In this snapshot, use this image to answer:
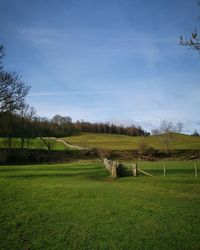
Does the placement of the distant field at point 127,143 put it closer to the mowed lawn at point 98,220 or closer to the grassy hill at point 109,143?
the grassy hill at point 109,143

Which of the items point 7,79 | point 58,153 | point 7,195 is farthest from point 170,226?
point 58,153

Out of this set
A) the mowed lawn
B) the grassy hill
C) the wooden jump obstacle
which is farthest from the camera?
the grassy hill

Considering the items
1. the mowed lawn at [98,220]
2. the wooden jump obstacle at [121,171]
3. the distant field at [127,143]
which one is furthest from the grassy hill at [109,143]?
the mowed lawn at [98,220]

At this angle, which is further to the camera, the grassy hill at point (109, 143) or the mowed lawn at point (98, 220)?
the grassy hill at point (109, 143)

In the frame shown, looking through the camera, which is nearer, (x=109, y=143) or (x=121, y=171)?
(x=121, y=171)

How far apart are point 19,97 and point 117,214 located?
29596 mm

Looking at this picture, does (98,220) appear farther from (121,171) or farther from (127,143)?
(127,143)

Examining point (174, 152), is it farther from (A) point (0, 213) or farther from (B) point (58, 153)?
(A) point (0, 213)

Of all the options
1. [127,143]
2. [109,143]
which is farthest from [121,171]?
[127,143]

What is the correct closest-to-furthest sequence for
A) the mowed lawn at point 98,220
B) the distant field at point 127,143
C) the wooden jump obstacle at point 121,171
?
1. the mowed lawn at point 98,220
2. the wooden jump obstacle at point 121,171
3. the distant field at point 127,143

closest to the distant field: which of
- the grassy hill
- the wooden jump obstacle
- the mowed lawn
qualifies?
the grassy hill

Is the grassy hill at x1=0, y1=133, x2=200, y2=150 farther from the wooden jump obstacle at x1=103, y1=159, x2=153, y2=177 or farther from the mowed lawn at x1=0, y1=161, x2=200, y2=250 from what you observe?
the mowed lawn at x1=0, y1=161, x2=200, y2=250

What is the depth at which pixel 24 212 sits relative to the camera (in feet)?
45.3

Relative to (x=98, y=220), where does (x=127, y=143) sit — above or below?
above
